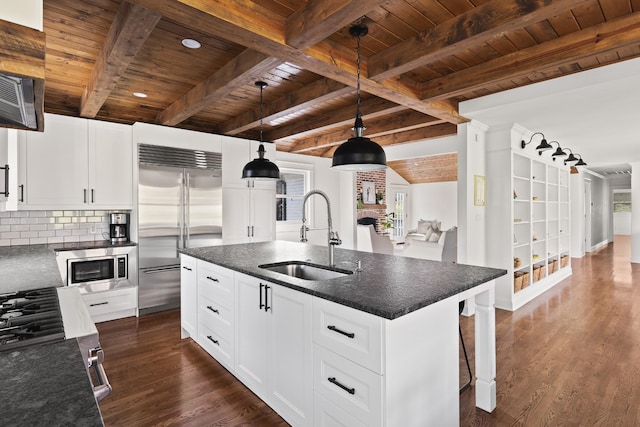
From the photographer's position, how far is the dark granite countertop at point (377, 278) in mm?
1566

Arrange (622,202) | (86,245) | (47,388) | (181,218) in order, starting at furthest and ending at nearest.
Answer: (622,202) < (181,218) < (86,245) < (47,388)

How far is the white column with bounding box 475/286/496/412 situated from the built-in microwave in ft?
12.3

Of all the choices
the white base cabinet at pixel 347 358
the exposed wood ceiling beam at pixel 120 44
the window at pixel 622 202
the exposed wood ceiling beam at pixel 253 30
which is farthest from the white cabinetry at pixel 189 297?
the window at pixel 622 202

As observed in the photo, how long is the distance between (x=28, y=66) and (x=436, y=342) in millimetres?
1895

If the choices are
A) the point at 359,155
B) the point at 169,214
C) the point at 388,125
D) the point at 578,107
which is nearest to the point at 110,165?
the point at 169,214

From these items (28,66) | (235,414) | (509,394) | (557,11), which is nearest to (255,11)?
(28,66)

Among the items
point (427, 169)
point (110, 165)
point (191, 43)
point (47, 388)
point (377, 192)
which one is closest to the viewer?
point (47, 388)

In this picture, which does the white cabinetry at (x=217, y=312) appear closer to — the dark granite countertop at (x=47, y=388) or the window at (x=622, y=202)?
the dark granite countertop at (x=47, y=388)

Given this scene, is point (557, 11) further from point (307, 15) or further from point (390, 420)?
point (390, 420)

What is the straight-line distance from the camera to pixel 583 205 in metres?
8.60

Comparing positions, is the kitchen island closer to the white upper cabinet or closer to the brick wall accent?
the white upper cabinet

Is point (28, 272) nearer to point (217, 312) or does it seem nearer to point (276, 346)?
point (217, 312)

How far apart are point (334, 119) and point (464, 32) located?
7.64ft

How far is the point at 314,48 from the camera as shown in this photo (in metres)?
2.37
